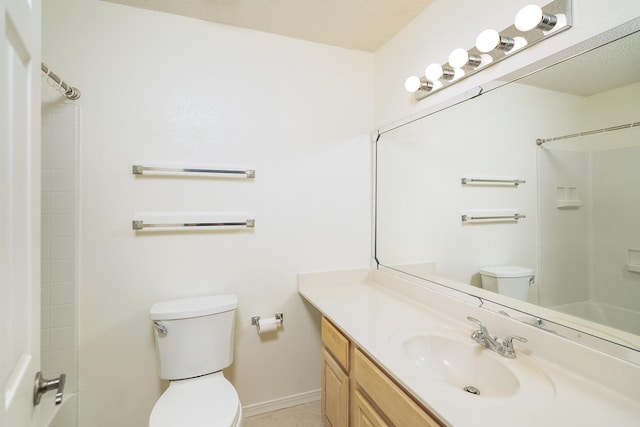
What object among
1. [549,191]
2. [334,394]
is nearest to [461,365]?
[334,394]

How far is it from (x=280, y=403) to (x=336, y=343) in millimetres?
849

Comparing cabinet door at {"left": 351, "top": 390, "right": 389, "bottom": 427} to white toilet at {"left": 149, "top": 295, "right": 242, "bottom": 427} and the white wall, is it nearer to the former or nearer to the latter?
white toilet at {"left": 149, "top": 295, "right": 242, "bottom": 427}

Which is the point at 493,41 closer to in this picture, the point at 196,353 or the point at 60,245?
the point at 196,353

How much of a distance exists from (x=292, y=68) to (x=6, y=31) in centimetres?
153

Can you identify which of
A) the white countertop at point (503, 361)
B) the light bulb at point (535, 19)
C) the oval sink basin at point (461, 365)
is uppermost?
the light bulb at point (535, 19)

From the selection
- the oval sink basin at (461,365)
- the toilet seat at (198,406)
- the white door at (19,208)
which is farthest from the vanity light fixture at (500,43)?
the toilet seat at (198,406)

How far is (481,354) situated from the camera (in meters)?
1.08

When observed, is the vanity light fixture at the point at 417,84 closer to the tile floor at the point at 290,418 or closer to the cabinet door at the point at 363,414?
the cabinet door at the point at 363,414

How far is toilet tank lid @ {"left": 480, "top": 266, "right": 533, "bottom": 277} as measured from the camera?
1.16 meters

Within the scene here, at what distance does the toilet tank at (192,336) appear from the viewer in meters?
1.46

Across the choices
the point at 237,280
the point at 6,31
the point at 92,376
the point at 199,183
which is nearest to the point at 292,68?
the point at 199,183

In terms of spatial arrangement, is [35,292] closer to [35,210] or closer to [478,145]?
[35,210]

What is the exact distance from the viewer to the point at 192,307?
1.51 m

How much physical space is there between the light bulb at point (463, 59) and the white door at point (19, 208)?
4.74 feet
